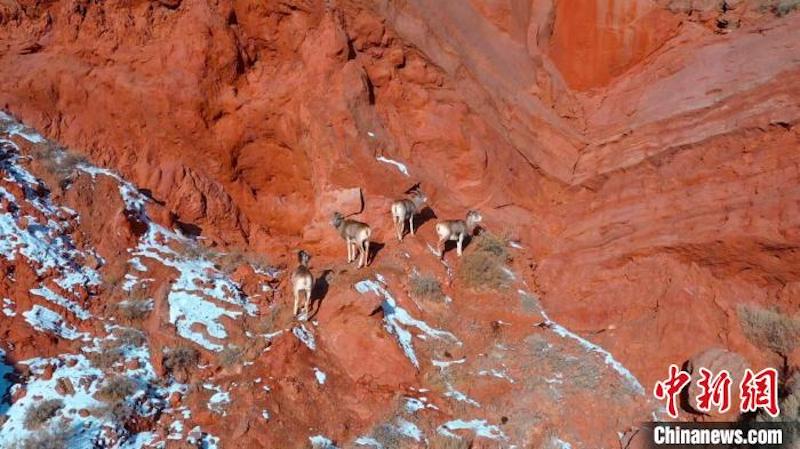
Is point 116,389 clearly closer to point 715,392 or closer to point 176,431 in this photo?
point 176,431

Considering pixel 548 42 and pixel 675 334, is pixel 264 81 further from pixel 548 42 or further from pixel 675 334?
pixel 675 334

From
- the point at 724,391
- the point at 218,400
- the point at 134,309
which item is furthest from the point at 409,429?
the point at 724,391

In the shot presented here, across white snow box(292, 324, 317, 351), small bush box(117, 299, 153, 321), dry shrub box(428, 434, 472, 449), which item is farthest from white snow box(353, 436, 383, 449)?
small bush box(117, 299, 153, 321)

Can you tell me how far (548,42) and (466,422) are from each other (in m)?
13.7

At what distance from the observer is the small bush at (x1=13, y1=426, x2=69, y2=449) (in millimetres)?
8656

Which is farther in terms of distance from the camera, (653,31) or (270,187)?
(653,31)

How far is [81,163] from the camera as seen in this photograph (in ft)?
48.0

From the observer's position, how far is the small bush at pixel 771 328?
40.0 ft

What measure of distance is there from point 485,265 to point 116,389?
8068 millimetres

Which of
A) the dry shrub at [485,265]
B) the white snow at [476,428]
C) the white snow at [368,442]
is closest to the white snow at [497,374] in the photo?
the white snow at [476,428]

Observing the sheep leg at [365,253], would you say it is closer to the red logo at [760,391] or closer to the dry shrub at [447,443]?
the dry shrub at [447,443]

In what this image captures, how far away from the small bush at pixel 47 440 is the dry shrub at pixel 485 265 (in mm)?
8350

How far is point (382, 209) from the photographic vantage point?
1562 cm

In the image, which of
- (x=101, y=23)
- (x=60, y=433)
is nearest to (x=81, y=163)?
(x=101, y=23)
